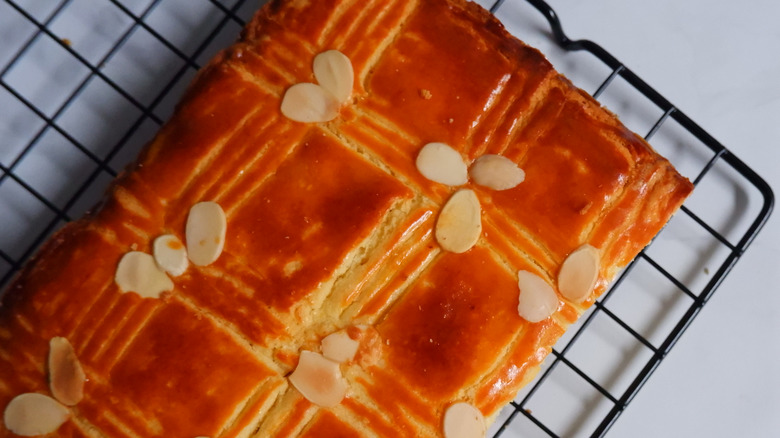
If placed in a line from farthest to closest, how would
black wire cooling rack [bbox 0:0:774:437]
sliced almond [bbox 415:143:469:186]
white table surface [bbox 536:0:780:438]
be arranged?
white table surface [bbox 536:0:780:438] < black wire cooling rack [bbox 0:0:774:437] < sliced almond [bbox 415:143:469:186]

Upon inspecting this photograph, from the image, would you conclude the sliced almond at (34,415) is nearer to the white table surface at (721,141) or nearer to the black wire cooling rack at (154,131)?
the black wire cooling rack at (154,131)

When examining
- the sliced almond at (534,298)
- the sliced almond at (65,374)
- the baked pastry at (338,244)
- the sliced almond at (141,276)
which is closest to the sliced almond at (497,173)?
the baked pastry at (338,244)

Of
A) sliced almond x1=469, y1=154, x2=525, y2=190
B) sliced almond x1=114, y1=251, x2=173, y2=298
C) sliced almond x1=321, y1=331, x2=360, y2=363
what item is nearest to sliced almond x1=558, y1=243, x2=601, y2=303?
sliced almond x1=469, y1=154, x2=525, y2=190

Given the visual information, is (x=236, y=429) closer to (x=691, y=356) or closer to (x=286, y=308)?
(x=286, y=308)

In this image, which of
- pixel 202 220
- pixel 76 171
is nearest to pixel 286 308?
pixel 202 220

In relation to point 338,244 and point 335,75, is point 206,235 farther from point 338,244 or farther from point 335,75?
point 335,75

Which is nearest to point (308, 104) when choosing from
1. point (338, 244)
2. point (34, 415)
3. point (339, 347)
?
point (338, 244)

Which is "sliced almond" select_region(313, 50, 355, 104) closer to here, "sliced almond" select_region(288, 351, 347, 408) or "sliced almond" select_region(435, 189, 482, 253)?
"sliced almond" select_region(435, 189, 482, 253)
